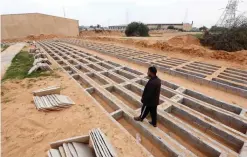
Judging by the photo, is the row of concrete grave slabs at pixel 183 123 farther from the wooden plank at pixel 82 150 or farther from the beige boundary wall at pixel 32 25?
the beige boundary wall at pixel 32 25

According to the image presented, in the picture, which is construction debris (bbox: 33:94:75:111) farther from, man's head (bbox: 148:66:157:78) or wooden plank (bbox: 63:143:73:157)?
man's head (bbox: 148:66:157:78)

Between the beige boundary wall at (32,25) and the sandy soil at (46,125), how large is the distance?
88.3ft

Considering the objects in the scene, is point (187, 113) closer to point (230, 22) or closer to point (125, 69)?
point (125, 69)

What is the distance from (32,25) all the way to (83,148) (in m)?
30.7

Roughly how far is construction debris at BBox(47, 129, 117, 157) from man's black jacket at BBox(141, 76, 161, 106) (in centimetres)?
97

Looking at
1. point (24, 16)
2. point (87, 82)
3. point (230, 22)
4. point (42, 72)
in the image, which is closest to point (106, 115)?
point (87, 82)

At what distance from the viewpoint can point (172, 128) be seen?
10.7ft

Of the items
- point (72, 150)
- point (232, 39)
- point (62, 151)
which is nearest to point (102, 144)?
point (72, 150)

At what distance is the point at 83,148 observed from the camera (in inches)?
97.3

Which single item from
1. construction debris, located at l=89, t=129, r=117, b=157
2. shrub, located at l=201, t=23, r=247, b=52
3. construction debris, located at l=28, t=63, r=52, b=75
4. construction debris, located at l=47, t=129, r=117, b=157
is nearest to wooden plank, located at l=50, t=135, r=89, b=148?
construction debris, located at l=47, t=129, r=117, b=157

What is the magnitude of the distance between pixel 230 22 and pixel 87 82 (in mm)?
13402

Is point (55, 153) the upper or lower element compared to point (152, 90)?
lower

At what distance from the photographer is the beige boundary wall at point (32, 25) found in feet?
85.3

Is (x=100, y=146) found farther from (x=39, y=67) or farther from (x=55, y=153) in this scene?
(x=39, y=67)
